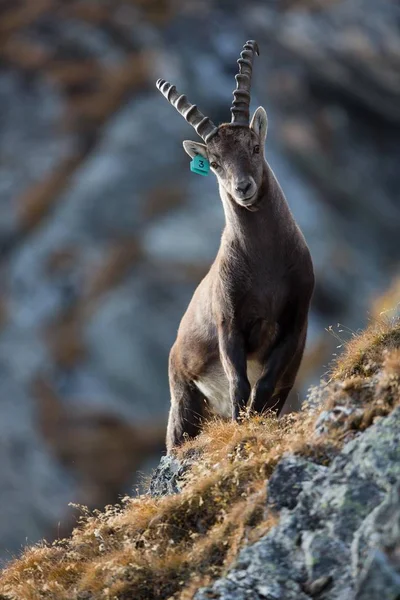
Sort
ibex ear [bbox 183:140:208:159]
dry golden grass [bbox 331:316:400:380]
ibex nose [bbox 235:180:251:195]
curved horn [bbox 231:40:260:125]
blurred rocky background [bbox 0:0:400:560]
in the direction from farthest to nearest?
blurred rocky background [bbox 0:0:400:560] → ibex ear [bbox 183:140:208:159] → curved horn [bbox 231:40:260:125] → ibex nose [bbox 235:180:251:195] → dry golden grass [bbox 331:316:400:380]

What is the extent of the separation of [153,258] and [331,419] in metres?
39.6

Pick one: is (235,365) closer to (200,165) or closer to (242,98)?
(200,165)

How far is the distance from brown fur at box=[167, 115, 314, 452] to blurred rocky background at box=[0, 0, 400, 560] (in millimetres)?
25842

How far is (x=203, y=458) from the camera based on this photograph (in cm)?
921

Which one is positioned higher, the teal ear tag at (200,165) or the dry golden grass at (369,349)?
the teal ear tag at (200,165)

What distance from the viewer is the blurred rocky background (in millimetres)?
41062

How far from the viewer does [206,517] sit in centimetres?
795

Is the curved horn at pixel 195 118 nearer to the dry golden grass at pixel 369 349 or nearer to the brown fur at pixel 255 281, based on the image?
the brown fur at pixel 255 281

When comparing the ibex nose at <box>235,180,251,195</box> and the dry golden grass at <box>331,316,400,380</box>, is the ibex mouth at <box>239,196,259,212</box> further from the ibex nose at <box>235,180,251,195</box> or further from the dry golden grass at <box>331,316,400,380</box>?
the dry golden grass at <box>331,316,400,380</box>

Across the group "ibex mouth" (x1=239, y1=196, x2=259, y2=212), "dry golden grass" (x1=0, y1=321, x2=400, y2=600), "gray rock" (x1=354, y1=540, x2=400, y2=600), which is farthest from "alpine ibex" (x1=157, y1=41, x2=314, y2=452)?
"gray rock" (x1=354, y1=540, x2=400, y2=600)

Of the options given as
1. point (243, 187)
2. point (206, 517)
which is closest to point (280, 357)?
point (243, 187)

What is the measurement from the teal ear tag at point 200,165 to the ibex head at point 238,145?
0.06 meters

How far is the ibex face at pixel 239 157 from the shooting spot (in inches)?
424

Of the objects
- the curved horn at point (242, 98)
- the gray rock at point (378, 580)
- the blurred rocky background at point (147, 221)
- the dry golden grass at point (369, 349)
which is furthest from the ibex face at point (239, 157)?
the blurred rocky background at point (147, 221)
